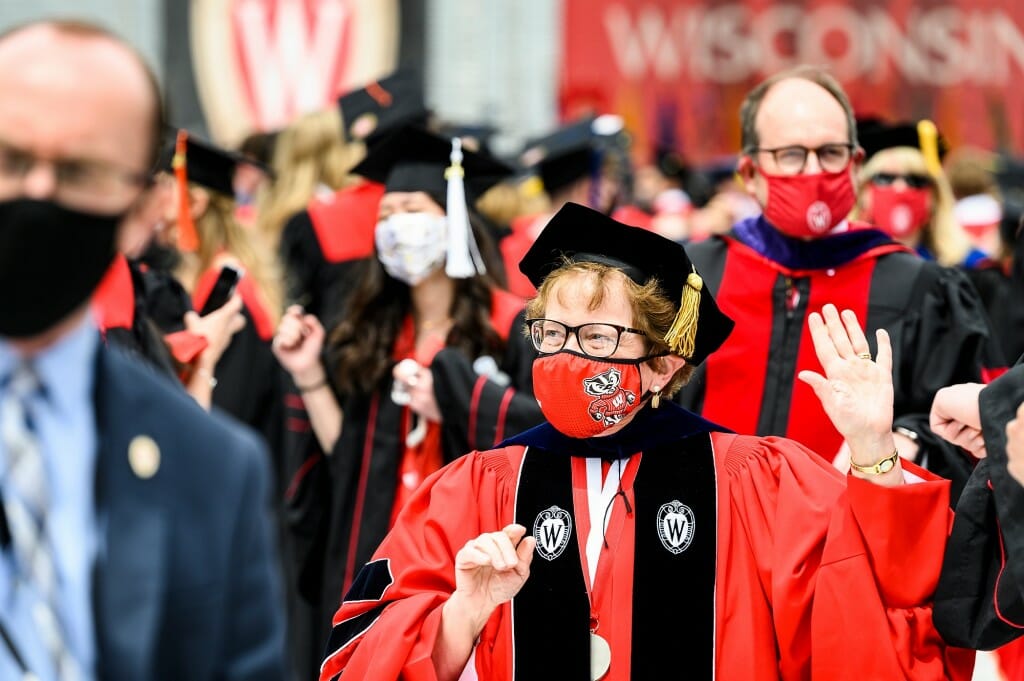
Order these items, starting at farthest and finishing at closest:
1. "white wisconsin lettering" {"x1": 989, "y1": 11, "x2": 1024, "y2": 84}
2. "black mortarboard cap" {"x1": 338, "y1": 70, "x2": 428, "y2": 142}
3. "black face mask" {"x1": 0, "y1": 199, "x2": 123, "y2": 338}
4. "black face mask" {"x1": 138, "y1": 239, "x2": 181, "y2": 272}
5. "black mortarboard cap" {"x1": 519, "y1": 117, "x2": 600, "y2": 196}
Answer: "white wisconsin lettering" {"x1": 989, "y1": 11, "x2": 1024, "y2": 84} → "black mortarboard cap" {"x1": 519, "y1": 117, "x2": 600, "y2": 196} → "black mortarboard cap" {"x1": 338, "y1": 70, "x2": 428, "y2": 142} → "black face mask" {"x1": 138, "y1": 239, "x2": 181, "y2": 272} → "black face mask" {"x1": 0, "y1": 199, "x2": 123, "y2": 338}

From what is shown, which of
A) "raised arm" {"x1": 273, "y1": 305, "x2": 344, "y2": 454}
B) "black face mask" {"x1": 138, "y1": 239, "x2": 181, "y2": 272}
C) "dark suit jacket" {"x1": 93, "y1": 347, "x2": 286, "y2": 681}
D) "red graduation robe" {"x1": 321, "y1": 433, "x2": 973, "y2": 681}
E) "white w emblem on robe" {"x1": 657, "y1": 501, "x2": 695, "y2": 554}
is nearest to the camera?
"dark suit jacket" {"x1": 93, "y1": 347, "x2": 286, "y2": 681}

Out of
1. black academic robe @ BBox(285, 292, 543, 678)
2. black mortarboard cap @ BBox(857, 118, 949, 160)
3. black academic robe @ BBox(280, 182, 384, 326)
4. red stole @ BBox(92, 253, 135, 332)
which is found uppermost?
black mortarboard cap @ BBox(857, 118, 949, 160)

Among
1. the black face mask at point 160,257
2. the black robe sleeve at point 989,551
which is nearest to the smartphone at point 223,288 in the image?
the black face mask at point 160,257

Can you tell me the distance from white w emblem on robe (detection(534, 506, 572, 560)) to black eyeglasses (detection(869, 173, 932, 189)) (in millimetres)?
3911

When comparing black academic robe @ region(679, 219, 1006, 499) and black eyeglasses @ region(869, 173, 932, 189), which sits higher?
black eyeglasses @ region(869, 173, 932, 189)

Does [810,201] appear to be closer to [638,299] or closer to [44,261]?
[638,299]

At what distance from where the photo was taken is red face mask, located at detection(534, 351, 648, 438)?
357cm

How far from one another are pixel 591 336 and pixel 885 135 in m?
3.11

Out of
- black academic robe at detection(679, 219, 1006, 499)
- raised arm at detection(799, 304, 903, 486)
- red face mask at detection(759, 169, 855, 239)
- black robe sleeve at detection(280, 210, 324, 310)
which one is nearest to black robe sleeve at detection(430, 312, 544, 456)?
black academic robe at detection(679, 219, 1006, 499)

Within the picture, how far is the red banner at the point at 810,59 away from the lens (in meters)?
19.0

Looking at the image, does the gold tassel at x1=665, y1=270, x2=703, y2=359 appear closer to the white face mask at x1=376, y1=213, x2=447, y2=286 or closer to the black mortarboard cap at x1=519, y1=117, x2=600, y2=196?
the white face mask at x1=376, y1=213, x2=447, y2=286

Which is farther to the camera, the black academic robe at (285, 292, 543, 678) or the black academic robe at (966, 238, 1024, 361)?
the black academic robe at (966, 238, 1024, 361)

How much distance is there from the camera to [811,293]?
486 cm

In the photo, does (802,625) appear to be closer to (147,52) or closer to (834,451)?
(834,451)
